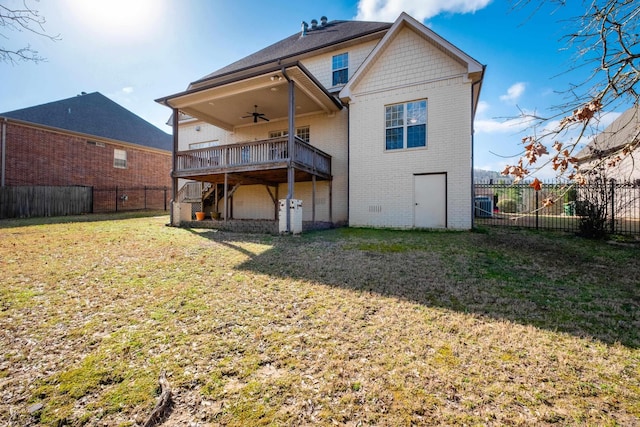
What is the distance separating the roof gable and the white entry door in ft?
12.8

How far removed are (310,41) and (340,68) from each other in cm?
332

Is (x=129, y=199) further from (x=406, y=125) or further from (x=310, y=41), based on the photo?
(x=406, y=125)

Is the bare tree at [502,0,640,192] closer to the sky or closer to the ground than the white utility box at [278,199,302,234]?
closer to the sky

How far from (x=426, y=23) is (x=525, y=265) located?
977 cm

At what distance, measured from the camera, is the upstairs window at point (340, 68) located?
1367cm

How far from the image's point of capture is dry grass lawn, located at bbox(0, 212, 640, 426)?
1797mm

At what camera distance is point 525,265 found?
17.8ft

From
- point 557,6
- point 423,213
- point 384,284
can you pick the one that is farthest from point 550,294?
point 423,213

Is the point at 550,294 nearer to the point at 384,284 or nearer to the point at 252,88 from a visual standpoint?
the point at 384,284

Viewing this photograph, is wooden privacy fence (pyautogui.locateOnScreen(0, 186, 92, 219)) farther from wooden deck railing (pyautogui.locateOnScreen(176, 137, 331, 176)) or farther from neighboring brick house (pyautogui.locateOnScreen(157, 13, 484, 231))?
wooden deck railing (pyautogui.locateOnScreen(176, 137, 331, 176))

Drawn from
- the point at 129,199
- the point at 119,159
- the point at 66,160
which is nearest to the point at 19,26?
the point at 66,160

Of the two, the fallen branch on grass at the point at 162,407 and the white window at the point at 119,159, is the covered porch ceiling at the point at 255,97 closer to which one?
the fallen branch on grass at the point at 162,407

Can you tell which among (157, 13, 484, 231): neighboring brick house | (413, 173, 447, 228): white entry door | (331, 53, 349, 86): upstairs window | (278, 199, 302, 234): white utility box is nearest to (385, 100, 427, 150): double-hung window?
(157, 13, 484, 231): neighboring brick house

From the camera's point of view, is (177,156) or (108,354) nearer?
(108,354)
